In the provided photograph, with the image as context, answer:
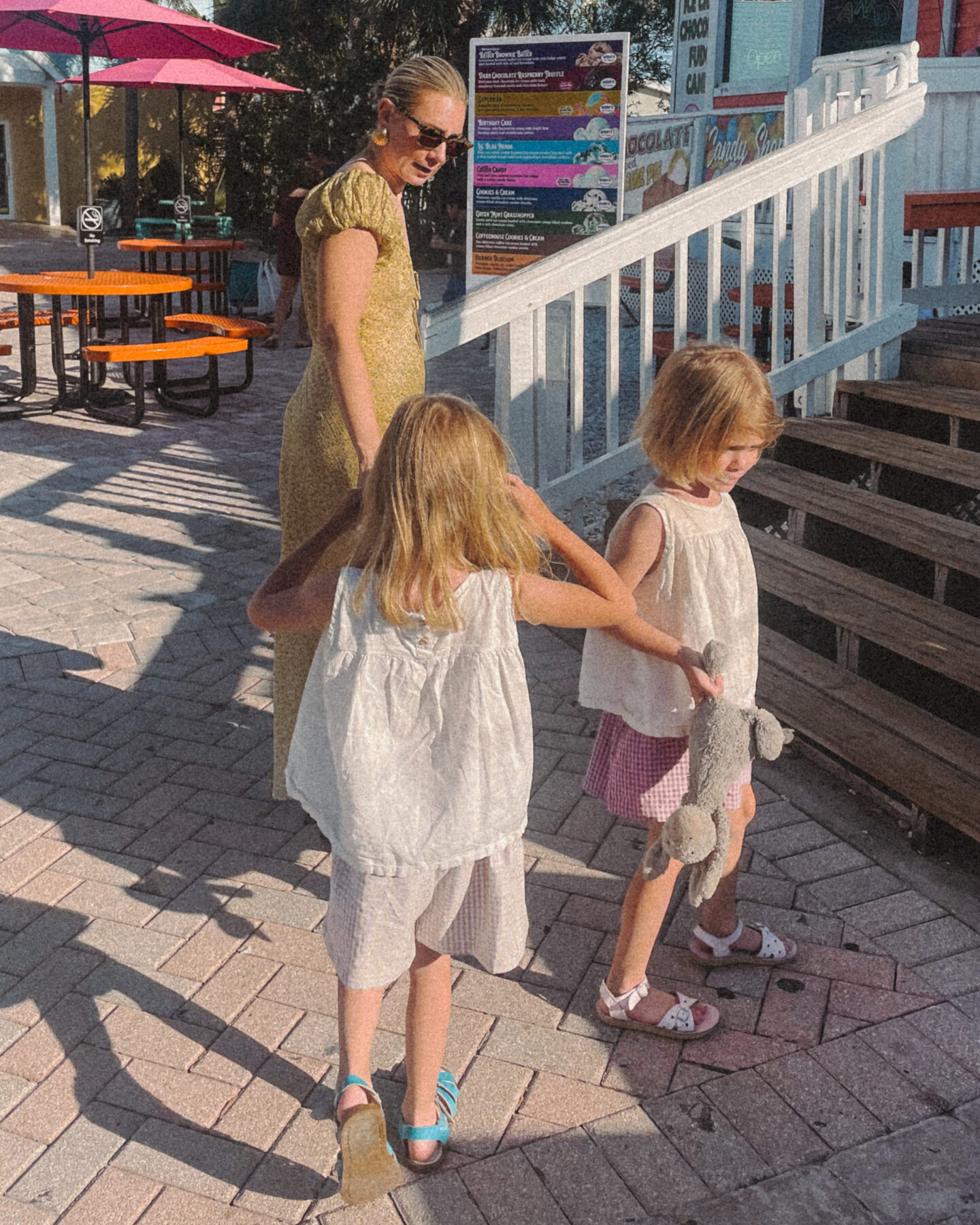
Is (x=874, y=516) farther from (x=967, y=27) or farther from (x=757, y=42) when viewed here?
(x=757, y=42)

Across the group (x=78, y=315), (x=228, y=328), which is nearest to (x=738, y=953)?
(x=228, y=328)

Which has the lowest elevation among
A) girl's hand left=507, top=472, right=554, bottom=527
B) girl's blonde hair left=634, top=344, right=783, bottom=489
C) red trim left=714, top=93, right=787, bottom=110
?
girl's hand left=507, top=472, right=554, bottom=527

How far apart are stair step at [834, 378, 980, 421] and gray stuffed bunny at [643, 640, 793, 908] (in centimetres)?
278

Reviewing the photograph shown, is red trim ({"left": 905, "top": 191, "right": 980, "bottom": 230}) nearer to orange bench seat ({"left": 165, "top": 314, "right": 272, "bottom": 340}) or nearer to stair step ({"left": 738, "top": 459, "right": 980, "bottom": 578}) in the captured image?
stair step ({"left": 738, "top": 459, "right": 980, "bottom": 578})

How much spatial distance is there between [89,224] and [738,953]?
25.4ft

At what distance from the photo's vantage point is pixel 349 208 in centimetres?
282

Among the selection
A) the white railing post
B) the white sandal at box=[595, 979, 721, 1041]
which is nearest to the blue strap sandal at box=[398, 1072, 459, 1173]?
the white sandal at box=[595, 979, 721, 1041]

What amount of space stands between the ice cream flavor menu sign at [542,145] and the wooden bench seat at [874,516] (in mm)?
2486

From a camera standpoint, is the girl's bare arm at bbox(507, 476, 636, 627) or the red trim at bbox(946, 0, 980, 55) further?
the red trim at bbox(946, 0, 980, 55)

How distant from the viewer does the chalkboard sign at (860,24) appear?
36.4 feet

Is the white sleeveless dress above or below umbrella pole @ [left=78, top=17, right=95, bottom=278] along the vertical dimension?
below

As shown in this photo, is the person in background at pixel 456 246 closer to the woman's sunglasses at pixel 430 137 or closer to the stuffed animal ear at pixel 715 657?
the woman's sunglasses at pixel 430 137

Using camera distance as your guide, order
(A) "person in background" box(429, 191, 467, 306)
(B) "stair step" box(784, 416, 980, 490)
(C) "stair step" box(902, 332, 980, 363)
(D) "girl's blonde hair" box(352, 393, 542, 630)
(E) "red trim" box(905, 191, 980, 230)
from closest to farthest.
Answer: (D) "girl's blonde hair" box(352, 393, 542, 630)
(B) "stair step" box(784, 416, 980, 490)
(C) "stair step" box(902, 332, 980, 363)
(E) "red trim" box(905, 191, 980, 230)
(A) "person in background" box(429, 191, 467, 306)

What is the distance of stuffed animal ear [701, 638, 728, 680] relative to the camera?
7.80 ft
